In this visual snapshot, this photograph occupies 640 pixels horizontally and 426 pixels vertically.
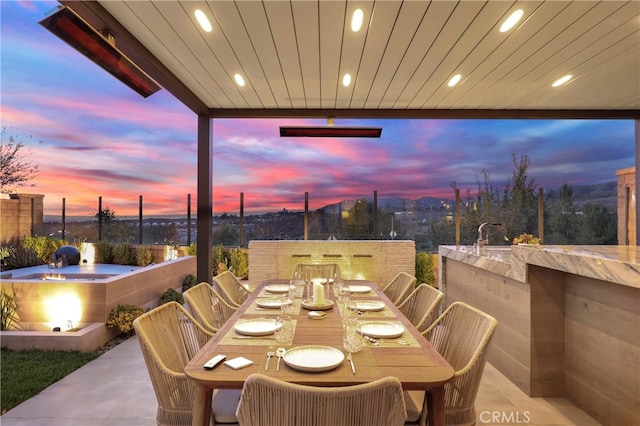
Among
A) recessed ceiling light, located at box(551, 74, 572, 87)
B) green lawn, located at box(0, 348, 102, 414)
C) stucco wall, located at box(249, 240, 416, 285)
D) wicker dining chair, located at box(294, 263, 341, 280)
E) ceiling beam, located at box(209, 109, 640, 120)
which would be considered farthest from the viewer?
stucco wall, located at box(249, 240, 416, 285)

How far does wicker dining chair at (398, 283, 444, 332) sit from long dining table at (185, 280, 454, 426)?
0.28 metres

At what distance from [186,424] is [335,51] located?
2641 mm

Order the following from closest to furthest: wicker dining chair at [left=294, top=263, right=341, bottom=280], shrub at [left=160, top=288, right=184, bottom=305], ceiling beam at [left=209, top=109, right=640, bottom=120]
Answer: wicker dining chair at [left=294, top=263, right=341, bottom=280] → ceiling beam at [left=209, top=109, right=640, bottom=120] → shrub at [left=160, top=288, right=184, bottom=305]

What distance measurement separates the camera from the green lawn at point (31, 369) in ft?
8.48

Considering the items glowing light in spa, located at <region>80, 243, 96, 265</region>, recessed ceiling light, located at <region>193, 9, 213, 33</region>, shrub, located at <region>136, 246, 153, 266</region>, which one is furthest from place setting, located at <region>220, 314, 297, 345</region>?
glowing light in spa, located at <region>80, 243, 96, 265</region>

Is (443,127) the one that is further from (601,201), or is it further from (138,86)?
(138,86)

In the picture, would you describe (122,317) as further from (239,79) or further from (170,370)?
(239,79)

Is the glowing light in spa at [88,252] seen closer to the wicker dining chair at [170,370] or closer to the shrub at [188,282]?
the shrub at [188,282]

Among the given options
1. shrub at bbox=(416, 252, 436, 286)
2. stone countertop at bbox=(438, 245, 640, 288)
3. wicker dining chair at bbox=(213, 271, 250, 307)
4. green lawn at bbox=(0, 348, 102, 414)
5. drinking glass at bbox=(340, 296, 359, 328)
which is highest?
stone countertop at bbox=(438, 245, 640, 288)

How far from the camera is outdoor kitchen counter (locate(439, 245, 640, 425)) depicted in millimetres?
2057

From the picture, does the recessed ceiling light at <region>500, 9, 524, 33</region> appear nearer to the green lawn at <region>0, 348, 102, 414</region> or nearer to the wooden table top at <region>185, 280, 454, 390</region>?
the wooden table top at <region>185, 280, 454, 390</region>

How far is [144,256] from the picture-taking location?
7.44 meters

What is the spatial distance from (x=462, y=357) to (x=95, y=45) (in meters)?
2.98

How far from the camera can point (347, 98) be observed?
13.0 feet
